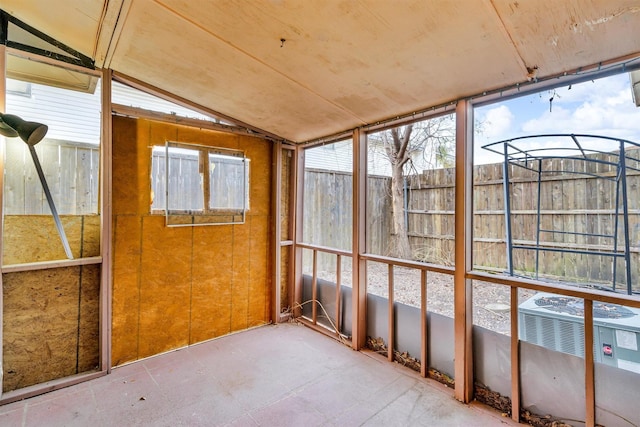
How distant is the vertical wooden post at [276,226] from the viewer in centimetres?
337

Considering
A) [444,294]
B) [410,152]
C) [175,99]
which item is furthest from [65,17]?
[410,152]

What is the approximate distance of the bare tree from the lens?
381 cm

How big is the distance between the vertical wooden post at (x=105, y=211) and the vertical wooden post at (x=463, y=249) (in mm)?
2641

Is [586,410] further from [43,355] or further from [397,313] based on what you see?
[43,355]

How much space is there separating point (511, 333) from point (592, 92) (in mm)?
1688

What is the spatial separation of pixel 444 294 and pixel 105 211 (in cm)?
286

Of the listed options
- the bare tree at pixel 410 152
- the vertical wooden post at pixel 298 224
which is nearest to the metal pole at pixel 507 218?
the bare tree at pixel 410 152

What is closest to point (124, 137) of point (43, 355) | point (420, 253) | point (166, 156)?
point (166, 156)

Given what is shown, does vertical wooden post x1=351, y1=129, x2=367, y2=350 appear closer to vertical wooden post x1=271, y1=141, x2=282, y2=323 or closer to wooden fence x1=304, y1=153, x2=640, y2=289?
wooden fence x1=304, y1=153, x2=640, y2=289

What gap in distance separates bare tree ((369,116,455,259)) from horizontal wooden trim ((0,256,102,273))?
10.0 feet

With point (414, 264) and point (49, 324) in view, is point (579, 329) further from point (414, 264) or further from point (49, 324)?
point (49, 324)

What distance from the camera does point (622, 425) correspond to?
61.8 inches

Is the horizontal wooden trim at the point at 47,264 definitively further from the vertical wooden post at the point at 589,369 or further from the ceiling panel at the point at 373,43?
the vertical wooden post at the point at 589,369

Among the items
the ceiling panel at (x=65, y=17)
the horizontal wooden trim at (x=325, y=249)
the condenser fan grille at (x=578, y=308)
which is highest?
the ceiling panel at (x=65, y=17)
